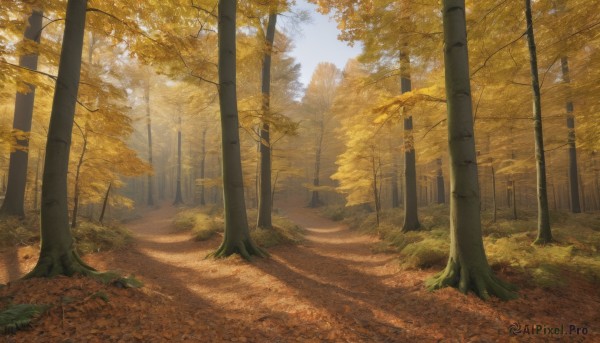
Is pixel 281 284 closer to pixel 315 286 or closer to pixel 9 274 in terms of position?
pixel 315 286

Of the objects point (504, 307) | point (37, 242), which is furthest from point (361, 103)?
point (37, 242)

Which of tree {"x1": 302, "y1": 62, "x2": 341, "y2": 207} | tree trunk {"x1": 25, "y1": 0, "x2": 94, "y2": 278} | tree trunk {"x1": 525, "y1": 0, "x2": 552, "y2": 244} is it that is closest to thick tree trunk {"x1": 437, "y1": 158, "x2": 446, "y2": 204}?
tree {"x1": 302, "y1": 62, "x2": 341, "y2": 207}

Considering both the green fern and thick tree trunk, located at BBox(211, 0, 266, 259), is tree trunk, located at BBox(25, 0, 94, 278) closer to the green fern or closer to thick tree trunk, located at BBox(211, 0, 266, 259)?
the green fern

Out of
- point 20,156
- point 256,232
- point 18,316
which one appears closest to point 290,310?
point 18,316

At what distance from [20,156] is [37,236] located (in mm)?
4385

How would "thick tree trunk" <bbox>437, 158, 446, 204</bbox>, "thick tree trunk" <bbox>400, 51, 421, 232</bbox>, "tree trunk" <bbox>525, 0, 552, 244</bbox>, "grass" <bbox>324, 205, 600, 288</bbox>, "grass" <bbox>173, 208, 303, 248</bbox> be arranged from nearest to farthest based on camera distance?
"grass" <bbox>324, 205, 600, 288</bbox>
"tree trunk" <bbox>525, 0, 552, 244</bbox>
"grass" <bbox>173, 208, 303, 248</bbox>
"thick tree trunk" <bbox>400, 51, 421, 232</bbox>
"thick tree trunk" <bbox>437, 158, 446, 204</bbox>

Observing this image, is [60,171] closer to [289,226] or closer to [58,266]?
[58,266]

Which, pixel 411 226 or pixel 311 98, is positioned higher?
pixel 311 98

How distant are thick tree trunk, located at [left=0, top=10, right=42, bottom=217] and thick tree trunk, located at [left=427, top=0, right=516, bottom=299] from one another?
538 inches

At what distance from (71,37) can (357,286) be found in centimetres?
743

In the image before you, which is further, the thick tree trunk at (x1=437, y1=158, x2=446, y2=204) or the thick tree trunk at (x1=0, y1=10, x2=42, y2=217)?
the thick tree trunk at (x1=437, y1=158, x2=446, y2=204)

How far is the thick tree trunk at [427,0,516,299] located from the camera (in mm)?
5227

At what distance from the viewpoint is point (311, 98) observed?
28312mm

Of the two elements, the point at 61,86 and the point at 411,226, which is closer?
the point at 61,86
